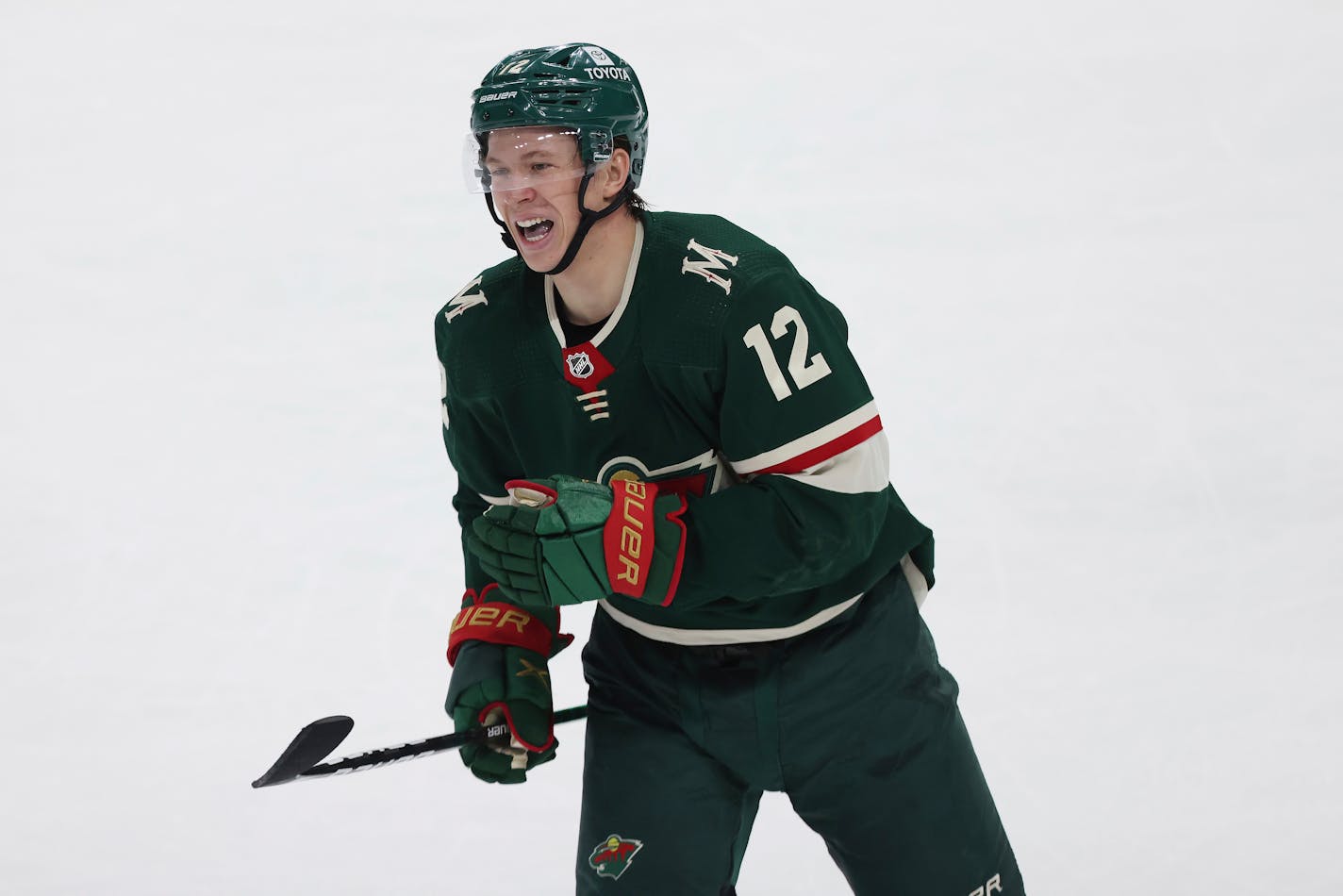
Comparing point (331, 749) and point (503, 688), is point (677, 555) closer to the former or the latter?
point (503, 688)

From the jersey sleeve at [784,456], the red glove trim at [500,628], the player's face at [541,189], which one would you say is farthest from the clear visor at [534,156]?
the red glove trim at [500,628]

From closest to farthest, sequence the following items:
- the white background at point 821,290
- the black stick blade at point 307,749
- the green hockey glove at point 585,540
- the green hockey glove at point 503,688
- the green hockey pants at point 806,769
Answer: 1. the green hockey glove at point 585,540
2. the black stick blade at point 307,749
3. the green hockey pants at point 806,769
4. the green hockey glove at point 503,688
5. the white background at point 821,290

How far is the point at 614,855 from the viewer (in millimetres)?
2176

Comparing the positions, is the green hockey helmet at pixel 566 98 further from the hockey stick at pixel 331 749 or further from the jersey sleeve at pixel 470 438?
the hockey stick at pixel 331 749

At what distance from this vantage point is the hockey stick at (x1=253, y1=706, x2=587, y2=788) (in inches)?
80.5

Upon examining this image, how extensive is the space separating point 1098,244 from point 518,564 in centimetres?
387

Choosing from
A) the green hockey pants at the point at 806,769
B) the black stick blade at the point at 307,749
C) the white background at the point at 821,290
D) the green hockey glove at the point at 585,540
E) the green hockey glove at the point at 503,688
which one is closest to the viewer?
the green hockey glove at the point at 585,540

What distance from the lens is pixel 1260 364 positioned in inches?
183

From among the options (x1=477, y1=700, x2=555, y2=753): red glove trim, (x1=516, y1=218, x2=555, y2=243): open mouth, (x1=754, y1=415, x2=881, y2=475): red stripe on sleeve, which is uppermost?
(x1=516, y1=218, x2=555, y2=243): open mouth

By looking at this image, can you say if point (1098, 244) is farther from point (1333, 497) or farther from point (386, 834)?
point (386, 834)

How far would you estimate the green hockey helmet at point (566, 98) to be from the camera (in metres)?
1.97

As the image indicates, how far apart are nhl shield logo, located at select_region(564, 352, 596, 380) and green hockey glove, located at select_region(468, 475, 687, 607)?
0.17 meters

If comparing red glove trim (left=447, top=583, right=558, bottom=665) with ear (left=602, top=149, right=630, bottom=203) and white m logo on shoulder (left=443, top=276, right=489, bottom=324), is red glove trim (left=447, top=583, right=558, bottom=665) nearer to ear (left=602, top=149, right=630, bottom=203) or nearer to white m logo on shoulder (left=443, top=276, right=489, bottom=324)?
white m logo on shoulder (left=443, top=276, right=489, bottom=324)

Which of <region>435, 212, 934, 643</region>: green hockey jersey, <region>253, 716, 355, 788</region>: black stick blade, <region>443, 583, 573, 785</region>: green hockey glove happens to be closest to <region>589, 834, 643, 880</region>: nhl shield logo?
<region>443, 583, 573, 785</region>: green hockey glove
